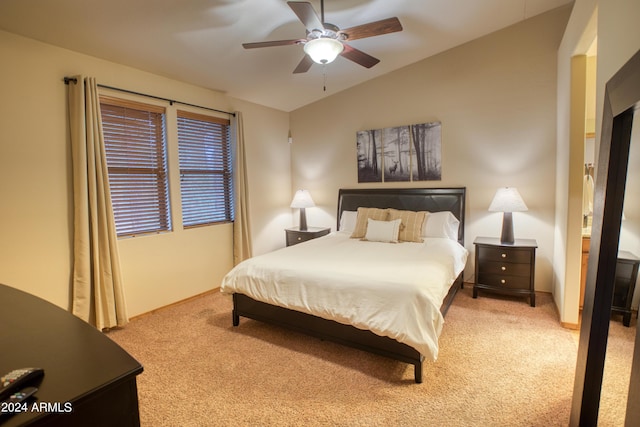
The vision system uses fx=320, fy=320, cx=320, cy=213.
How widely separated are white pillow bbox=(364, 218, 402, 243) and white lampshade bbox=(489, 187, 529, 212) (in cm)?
103

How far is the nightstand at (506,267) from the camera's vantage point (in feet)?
10.9

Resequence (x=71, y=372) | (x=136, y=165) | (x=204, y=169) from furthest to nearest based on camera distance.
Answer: (x=204, y=169) < (x=136, y=165) < (x=71, y=372)

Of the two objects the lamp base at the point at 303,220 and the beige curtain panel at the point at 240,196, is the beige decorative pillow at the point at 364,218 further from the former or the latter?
the beige curtain panel at the point at 240,196

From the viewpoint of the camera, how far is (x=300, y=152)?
519cm

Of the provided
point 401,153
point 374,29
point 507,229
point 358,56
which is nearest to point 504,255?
point 507,229

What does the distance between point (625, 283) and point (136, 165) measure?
382cm

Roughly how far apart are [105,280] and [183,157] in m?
1.57

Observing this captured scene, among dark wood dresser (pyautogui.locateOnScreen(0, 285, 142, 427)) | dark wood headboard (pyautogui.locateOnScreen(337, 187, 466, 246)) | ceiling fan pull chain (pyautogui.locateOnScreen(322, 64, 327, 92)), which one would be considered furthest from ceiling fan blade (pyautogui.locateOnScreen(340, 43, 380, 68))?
dark wood dresser (pyautogui.locateOnScreen(0, 285, 142, 427))

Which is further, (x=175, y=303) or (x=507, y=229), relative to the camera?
(x=175, y=303)

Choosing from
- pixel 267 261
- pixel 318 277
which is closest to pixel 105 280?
pixel 267 261

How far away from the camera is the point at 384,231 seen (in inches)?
144

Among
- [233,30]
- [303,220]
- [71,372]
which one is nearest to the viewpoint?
[71,372]

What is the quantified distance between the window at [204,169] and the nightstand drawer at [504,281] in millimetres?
3220

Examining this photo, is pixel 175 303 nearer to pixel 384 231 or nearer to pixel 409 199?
pixel 384 231
